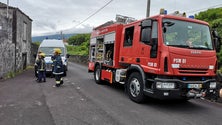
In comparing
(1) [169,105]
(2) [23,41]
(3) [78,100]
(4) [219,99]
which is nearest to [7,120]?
(3) [78,100]

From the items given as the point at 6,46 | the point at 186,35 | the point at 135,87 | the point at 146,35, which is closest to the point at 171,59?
the point at 186,35

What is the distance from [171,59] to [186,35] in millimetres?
1016

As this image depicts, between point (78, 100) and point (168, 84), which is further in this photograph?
point (78, 100)

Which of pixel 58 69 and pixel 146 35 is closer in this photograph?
pixel 146 35

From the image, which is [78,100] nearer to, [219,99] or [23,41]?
[219,99]

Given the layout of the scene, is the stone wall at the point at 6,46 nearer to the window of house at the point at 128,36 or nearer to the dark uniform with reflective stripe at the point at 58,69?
the dark uniform with reflective stripe at the point at 58,69

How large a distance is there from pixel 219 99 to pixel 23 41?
16.7m

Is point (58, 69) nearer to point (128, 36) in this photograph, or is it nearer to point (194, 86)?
point (128, 36)

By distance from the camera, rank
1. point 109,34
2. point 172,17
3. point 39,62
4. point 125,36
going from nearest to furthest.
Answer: point 172,17 < point 125,36 < point 109,34 < point 39,62

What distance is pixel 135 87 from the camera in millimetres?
7641

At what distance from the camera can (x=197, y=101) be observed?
8.47 meters

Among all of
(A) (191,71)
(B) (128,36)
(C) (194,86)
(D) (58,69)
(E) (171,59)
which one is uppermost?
(B) (128,36)

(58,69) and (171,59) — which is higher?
(171,59)

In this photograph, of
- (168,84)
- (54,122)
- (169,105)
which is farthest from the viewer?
(169,105)
